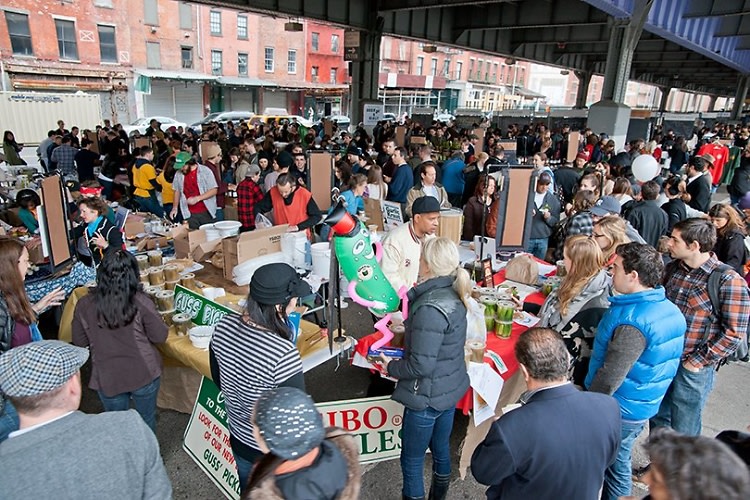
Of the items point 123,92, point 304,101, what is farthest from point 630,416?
point 304,101

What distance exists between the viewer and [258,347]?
2166 mm

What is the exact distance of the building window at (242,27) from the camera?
3381 centimetres

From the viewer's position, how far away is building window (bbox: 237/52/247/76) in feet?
115

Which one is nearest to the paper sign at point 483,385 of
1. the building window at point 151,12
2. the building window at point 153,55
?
the building window at point 153,55

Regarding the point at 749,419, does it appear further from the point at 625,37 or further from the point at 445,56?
the point at 445,56

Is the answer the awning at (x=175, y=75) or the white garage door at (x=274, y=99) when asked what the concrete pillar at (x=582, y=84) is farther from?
the awning at (x=175, y=75)

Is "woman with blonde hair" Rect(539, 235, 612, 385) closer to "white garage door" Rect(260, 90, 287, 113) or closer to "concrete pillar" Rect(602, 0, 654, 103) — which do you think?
"concrete pillar" Rect(602, 0, 654, 103)

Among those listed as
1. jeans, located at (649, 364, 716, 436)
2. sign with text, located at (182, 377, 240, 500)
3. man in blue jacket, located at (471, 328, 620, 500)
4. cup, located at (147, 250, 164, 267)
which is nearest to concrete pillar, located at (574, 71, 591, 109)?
jeans, located at (649, 364, 716, 436)

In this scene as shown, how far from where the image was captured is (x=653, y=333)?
2469 mm

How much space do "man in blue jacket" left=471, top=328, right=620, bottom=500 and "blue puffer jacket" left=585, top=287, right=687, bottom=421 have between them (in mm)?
688

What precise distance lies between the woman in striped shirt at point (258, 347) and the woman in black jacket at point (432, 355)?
602mm

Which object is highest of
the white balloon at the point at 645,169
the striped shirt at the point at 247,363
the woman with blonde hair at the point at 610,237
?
the white balloon at the point at 645,169

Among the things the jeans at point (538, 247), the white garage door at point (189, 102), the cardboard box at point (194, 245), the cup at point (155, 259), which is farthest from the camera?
the white garage door at point (189, 102)

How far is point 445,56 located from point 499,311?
174 feet
